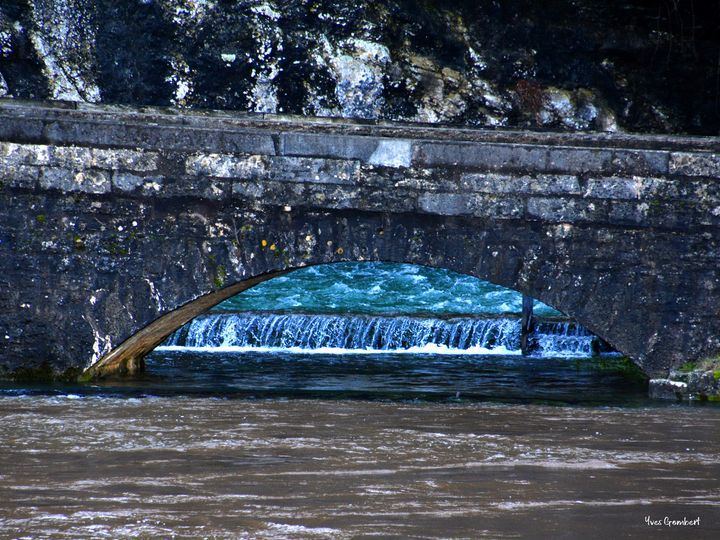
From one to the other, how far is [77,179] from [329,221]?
5.85 ft

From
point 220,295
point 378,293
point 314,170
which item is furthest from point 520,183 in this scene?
point 378,293

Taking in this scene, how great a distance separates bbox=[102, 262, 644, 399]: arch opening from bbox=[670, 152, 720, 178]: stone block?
77.1 inches

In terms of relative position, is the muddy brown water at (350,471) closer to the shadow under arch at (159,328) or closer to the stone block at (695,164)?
the shadow under arch at (159,328)

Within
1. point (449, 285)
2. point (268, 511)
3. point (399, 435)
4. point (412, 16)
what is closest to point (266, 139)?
point (412, 16)

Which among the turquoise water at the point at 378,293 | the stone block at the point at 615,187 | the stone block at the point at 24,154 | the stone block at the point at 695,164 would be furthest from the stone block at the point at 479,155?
the turquoise water at the point at 378,293

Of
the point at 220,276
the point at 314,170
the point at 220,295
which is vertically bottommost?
the point at 220,295

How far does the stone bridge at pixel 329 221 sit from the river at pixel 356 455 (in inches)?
23.0

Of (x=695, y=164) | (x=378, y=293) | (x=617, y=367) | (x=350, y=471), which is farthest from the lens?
(x=378, y=293)

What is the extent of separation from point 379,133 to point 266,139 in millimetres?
847

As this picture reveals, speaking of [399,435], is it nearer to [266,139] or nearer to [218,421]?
[218,421]

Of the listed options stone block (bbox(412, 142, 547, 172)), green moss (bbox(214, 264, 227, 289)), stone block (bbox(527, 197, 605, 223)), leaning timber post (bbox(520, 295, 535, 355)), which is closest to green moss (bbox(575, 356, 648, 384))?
leaning timber post (bbox(520, 295, 535, 355))

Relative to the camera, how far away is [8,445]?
15.9ft

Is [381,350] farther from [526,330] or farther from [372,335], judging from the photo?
[526,330]
